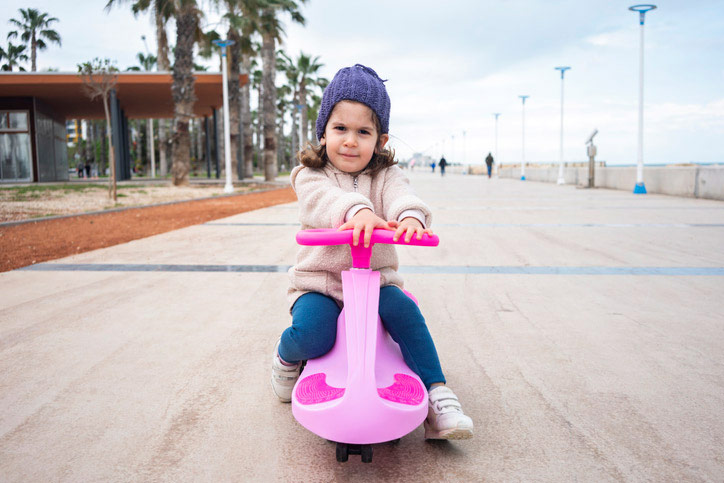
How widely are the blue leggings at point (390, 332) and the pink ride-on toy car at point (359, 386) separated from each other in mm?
78

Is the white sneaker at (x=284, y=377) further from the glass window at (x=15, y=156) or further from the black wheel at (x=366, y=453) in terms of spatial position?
the glass window at (x=15, y=156)

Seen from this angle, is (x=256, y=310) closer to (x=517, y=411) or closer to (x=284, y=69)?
(x=517, y=411)

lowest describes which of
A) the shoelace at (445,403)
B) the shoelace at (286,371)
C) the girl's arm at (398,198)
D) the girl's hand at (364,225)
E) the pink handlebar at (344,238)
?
the shoelace at (445,403)

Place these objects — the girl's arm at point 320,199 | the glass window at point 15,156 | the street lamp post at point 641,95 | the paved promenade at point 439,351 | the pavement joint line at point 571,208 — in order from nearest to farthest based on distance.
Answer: the paved promenade at point 439,351
the girl's arm at point 320,199
the pavement joint line at point 571,208
the street lamp post at point 641,95
the glass window at point 15,156

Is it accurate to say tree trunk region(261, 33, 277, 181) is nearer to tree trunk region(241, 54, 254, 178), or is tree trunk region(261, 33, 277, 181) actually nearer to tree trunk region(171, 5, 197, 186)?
tree trunk region(241, 54, 254, 178)

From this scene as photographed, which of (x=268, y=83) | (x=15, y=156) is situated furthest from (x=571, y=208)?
(x=15, y=156)

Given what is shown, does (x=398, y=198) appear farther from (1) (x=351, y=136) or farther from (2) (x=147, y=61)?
(2) (x=147, y=61)

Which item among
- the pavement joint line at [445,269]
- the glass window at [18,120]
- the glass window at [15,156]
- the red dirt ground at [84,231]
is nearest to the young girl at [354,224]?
the pavement joint line at [445,269]

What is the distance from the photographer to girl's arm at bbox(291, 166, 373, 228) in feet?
6.15

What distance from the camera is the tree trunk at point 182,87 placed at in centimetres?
1767

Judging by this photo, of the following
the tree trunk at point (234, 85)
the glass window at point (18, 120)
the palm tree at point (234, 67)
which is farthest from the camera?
the glass window at point (18, 120)

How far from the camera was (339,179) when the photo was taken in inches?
86.3

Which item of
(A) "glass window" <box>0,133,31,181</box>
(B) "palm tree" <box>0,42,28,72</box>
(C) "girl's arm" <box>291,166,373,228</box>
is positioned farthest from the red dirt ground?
(B) "palm tree" <box>0,42,28,72</box>

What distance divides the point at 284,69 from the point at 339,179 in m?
42.1
